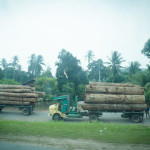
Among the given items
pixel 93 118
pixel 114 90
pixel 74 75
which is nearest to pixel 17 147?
pixel 93 118

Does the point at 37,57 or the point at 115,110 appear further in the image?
the point at 37,57

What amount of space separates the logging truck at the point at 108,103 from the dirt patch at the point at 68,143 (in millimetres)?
5864

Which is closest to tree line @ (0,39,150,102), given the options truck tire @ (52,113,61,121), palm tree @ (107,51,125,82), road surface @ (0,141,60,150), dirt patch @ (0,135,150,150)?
palm tree @ (107,51,125,82)

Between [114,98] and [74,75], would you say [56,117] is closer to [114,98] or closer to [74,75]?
[114,98]

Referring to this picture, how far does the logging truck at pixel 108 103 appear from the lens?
38.6 ft

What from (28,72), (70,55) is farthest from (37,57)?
(70,55)

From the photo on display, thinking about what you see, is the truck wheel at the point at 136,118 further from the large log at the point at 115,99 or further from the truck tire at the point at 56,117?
the truck tire at the point at 56,117

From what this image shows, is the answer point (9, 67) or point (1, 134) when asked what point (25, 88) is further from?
point (9, 67)

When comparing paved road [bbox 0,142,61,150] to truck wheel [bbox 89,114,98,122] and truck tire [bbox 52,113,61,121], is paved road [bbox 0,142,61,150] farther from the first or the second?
truck wheel [bbox 89,114,98,122]

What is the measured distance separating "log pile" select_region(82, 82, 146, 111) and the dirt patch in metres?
6.08

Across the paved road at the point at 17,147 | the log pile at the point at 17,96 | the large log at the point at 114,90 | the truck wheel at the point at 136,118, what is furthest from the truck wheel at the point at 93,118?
the log pile at the point at 17,96

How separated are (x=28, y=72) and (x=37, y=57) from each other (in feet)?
25.3

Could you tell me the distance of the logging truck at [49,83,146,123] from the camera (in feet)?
38.6

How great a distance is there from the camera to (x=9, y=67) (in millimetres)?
54156
